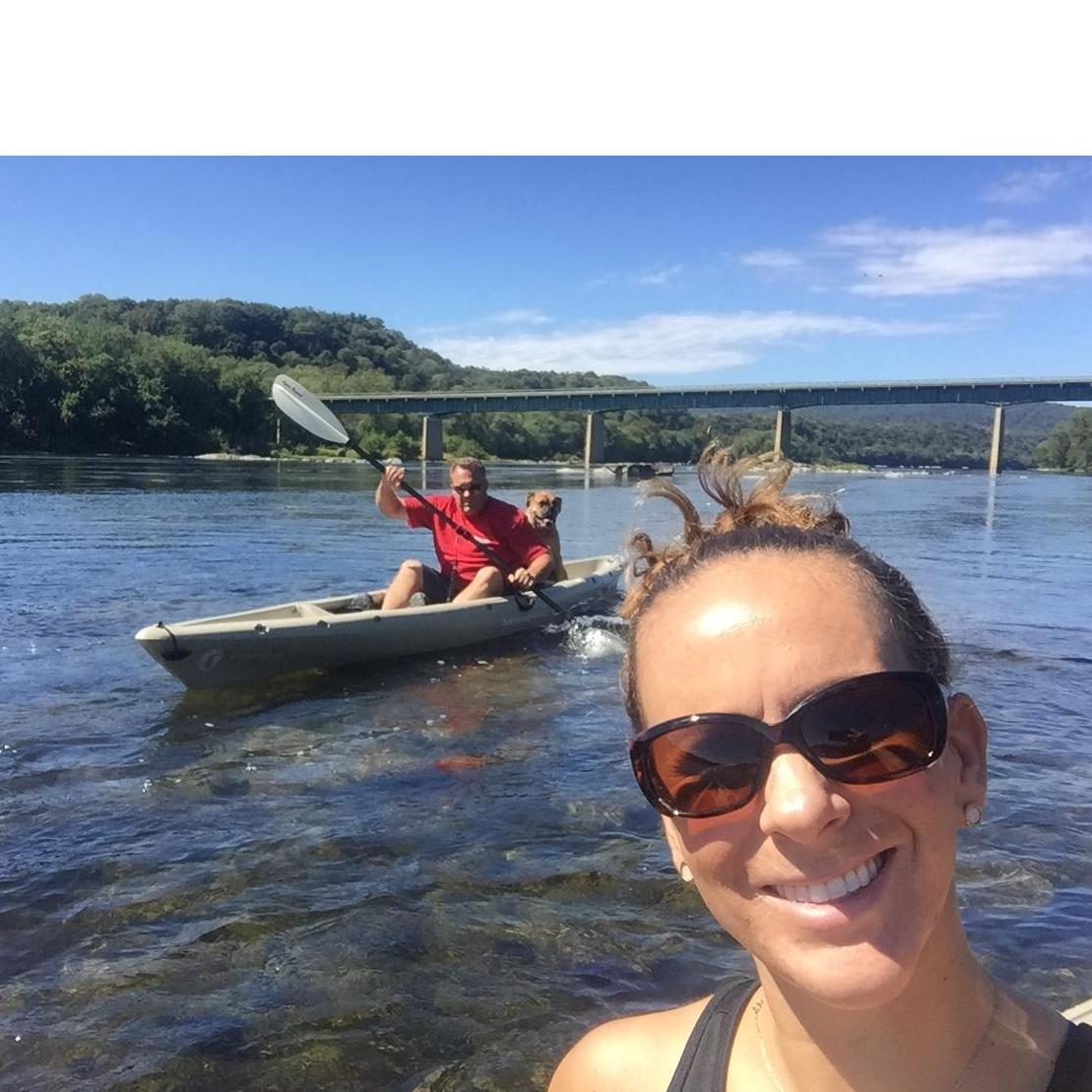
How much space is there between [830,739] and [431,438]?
9954 cm

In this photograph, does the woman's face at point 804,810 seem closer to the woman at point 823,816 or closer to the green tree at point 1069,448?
the woman at point 823,816

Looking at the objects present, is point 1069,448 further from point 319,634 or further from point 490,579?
point 319,634

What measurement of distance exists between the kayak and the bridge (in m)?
82.9

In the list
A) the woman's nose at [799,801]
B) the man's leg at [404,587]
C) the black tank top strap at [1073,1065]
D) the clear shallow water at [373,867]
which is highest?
the woman's nose at [799,801]

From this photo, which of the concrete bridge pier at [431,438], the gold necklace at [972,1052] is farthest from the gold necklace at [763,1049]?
the concrete bridge pier at [431,438]

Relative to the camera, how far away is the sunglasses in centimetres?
149

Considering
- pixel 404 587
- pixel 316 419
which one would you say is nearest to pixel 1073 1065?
pixel 404 587

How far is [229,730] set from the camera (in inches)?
312

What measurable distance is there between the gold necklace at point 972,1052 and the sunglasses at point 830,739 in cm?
39

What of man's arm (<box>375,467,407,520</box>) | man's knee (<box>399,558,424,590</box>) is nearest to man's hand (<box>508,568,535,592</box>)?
man's knee (<box>399,558,424,590</box>)

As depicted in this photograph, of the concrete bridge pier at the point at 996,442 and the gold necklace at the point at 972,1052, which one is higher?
the concrete bridge pier at the point at 996,442

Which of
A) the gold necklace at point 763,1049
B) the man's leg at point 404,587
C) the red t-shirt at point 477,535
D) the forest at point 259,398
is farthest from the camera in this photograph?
the forest at point 259,398

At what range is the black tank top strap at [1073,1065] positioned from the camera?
1.45 m

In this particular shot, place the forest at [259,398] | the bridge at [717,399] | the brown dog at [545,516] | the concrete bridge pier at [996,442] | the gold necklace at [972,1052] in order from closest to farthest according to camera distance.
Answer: the gold necklace at [972,1052] < the brown dog at [545,516] < the forest at [259,398] < the bridge at [717,399] < the concrete bridge pier at [996,442]
